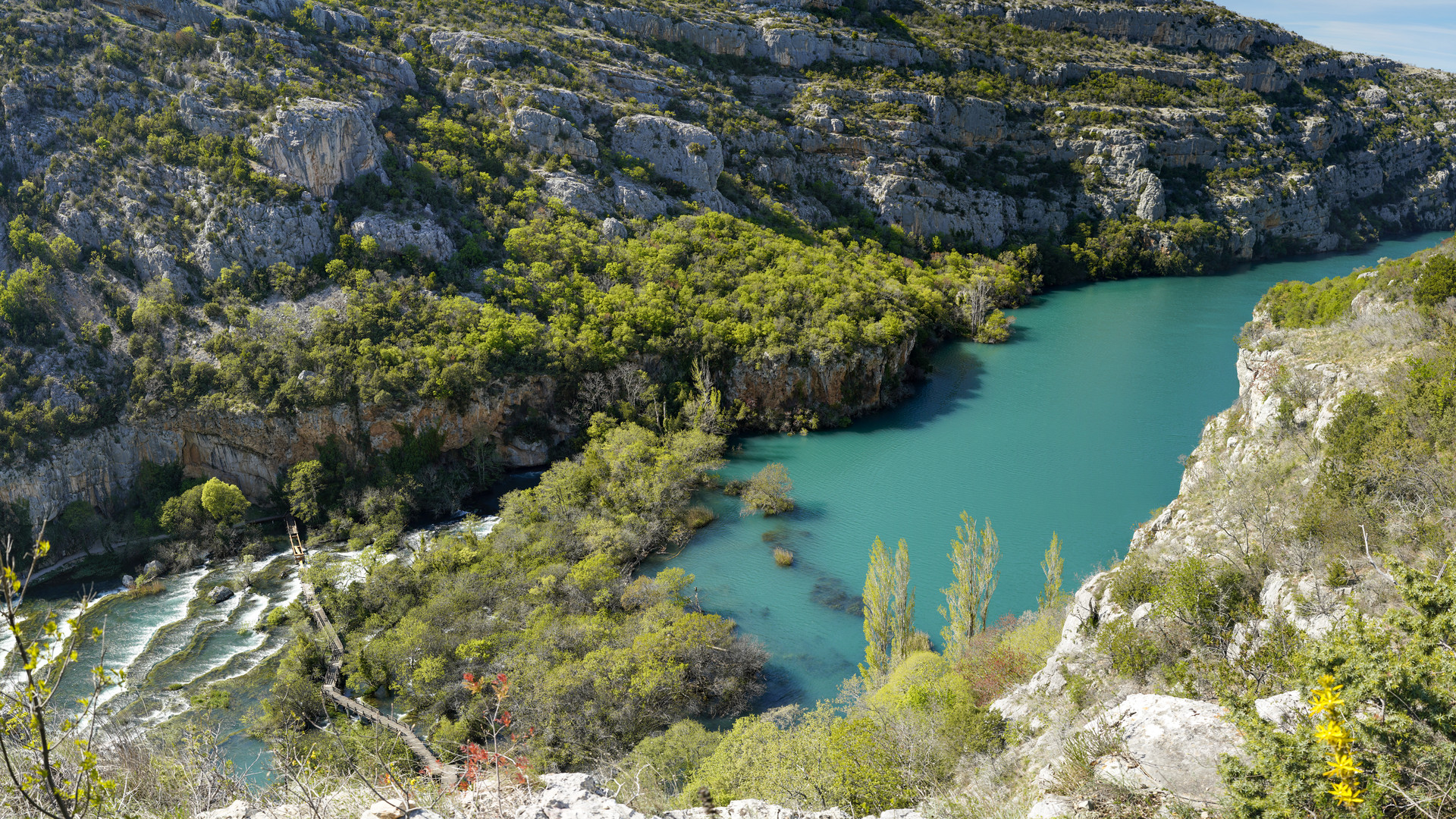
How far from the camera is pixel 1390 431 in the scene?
46.3ft

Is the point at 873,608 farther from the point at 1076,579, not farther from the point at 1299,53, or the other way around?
the point at 1299,53

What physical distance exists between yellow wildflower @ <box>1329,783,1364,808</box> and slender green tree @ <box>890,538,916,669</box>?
54.0 ft

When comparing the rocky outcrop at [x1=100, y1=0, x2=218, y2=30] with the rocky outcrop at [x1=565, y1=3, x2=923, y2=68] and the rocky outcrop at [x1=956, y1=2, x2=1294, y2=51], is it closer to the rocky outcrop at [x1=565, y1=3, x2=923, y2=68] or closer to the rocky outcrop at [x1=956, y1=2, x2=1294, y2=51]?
the rocky outcrop at [x1=565, y1=3, x2=923, y2=68]

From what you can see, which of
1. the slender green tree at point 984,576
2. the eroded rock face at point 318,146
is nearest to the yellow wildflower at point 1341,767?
the slender green tree at point 984,576

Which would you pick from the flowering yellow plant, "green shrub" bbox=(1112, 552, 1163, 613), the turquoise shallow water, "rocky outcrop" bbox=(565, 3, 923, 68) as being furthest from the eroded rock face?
the flowering yellow plant

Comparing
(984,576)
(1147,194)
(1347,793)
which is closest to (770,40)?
(1147,194)

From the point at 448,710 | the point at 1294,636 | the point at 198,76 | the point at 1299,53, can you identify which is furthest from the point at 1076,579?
the point at 1299,53

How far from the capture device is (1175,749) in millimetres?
8516

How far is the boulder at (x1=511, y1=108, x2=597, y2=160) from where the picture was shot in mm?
52781

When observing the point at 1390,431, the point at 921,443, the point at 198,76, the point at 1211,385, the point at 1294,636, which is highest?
the point at 198,76

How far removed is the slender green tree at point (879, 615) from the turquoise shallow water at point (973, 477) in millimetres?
1559

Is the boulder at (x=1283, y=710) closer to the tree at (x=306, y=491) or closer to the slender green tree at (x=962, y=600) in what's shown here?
the slender green tree at (x=962, y=600)

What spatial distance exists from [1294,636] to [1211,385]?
38.5 metres

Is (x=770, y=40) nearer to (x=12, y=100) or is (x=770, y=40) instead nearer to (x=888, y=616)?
(x=12, y=100)
